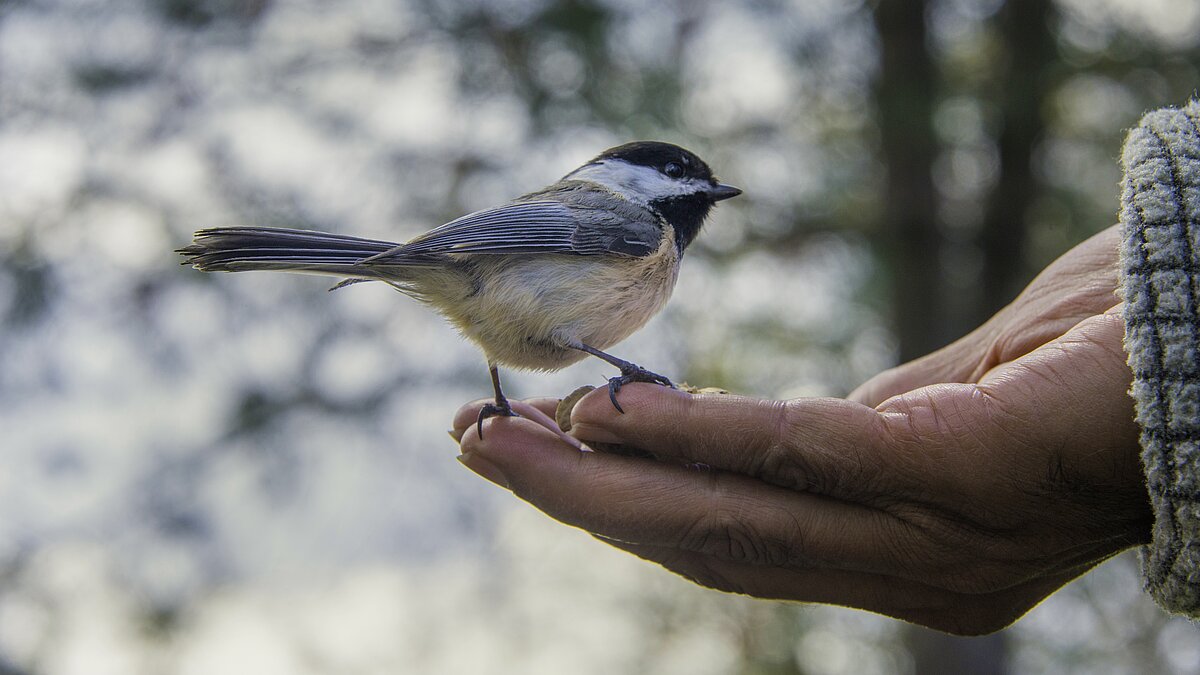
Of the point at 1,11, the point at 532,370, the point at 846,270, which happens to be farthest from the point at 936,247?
the point at 1,11

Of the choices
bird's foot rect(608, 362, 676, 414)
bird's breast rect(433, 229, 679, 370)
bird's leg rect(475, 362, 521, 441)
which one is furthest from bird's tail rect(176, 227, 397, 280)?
bird's foot rect(608, 362, 676, 414)

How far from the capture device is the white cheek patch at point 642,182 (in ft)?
6.77

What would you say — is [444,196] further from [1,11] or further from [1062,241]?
[1062,241]

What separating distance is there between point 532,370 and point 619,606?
89.6 inches

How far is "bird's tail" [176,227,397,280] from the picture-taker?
4.77ft

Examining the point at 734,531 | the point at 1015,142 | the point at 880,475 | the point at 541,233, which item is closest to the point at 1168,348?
the point at 880,475

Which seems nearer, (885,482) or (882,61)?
(885,482)

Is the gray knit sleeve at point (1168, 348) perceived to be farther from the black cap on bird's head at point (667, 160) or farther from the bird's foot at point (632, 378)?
the black cap on bird's head at point (667, 160)

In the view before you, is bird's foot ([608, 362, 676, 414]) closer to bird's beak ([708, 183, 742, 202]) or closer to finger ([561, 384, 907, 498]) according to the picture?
finger ([561, 384, 907, 498])

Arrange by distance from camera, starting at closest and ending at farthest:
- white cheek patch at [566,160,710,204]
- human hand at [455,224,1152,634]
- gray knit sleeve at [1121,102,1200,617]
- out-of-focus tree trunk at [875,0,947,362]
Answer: gray knit sleeve at [1121,102,1200,617]
human hand at [455,224,1152,634]
white cheek patch at [566,160,710,204]
out-of-focus tree trunk at [875,0,947,362]

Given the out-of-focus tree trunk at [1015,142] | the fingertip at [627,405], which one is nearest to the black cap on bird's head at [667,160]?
the fingertip at [627,405]

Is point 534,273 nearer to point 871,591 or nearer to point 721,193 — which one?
point 721,193

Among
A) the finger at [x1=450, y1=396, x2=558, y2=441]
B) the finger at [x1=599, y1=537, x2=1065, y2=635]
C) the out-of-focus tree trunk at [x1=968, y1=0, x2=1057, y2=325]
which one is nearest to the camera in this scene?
the finger at [x1=599, y1=537, x2=1065, y2=635]

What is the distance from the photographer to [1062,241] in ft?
11.8
